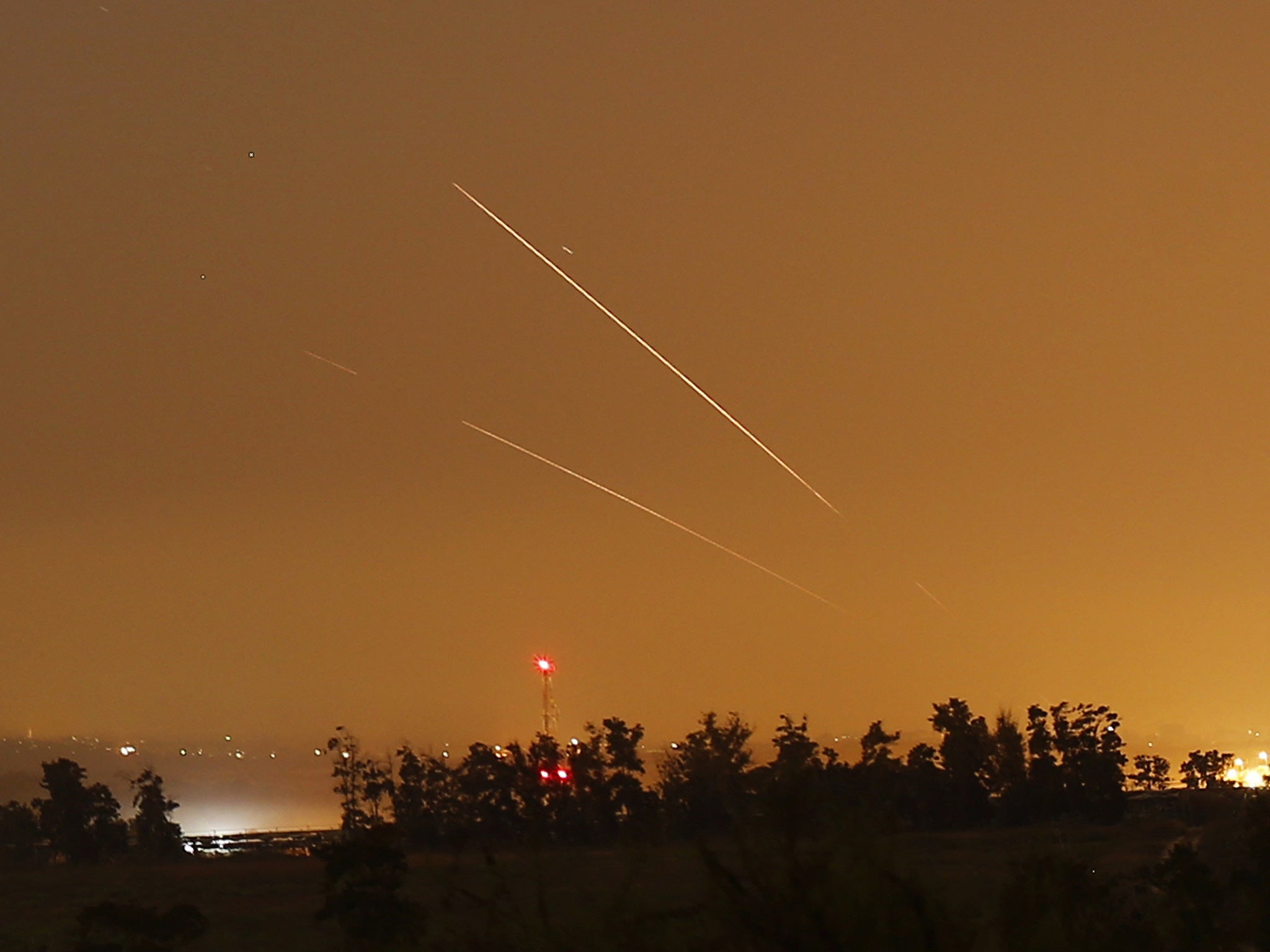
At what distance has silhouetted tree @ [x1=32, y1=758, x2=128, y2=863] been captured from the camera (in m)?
85.6

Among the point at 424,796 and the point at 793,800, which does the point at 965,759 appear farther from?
the point at 793,800

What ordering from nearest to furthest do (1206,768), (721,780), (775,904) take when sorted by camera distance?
1. (775,904)
2. (721,780)
3. (1206,768)

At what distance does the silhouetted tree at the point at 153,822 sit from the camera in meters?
87.4

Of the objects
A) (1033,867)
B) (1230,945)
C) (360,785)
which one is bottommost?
(1230,945)

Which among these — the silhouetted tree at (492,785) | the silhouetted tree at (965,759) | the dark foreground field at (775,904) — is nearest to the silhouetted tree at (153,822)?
the silhouetted tree at (492,785)

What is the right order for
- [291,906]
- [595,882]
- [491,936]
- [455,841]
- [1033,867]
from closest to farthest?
1. [491,936]
2. [1033,867]
3. [455,841]
4. [595,882]
5. [291,906]

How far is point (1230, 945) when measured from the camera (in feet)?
73.5

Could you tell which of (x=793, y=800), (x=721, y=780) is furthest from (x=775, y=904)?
(x=721, y=780)

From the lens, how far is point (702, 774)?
84.0 metres

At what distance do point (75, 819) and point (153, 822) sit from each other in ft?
17.9

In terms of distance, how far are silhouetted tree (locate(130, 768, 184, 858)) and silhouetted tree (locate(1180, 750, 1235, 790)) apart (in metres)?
75.3

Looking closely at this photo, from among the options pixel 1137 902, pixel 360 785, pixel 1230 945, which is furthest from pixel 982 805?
pixel 1230 945

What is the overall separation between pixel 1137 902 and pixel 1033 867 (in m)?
20.5

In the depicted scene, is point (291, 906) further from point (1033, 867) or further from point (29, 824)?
point (1033, 867)
